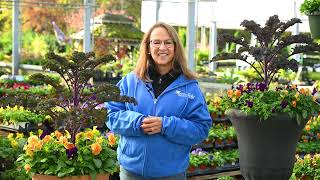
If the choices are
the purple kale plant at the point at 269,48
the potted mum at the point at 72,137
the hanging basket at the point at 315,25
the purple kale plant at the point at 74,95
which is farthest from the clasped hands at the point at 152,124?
the hanging basket at the point at 315,25

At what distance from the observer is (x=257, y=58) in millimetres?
4859

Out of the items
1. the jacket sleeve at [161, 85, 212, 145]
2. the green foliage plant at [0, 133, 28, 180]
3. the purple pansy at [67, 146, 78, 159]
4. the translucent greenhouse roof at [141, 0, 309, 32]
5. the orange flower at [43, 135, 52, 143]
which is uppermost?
the translucent greenhouse roof at [141, 0, 309, 32]

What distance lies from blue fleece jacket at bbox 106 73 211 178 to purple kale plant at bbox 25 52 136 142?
0.13 m

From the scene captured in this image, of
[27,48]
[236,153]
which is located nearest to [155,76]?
[236,153]

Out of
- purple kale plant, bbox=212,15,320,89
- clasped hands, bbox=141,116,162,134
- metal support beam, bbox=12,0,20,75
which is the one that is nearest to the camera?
clasped hands, bbox=141,116,162,134

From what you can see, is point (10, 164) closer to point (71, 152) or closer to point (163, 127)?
point (71, 152)

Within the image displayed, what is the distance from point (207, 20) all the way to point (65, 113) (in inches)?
466

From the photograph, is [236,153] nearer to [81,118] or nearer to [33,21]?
[81,118]

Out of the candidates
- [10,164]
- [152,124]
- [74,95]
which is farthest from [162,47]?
[10,164]

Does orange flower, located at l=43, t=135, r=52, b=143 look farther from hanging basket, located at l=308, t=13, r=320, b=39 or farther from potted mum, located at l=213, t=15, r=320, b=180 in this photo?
hanging basket, located at l=308, t=13, r=320, b=39

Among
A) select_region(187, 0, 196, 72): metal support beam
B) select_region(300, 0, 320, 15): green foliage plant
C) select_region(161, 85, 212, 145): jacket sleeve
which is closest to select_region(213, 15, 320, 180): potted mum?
select_region(300, 0, 320, 15): green foliage plant

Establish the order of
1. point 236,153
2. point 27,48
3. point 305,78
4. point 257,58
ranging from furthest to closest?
point 27,48 < point 305,78 < point 236,153 < point 257,58

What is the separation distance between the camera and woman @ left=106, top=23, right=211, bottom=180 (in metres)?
3.34

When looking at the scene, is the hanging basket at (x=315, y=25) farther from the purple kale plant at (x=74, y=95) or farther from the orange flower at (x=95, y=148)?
the orange flower at (x=95, y=148)
